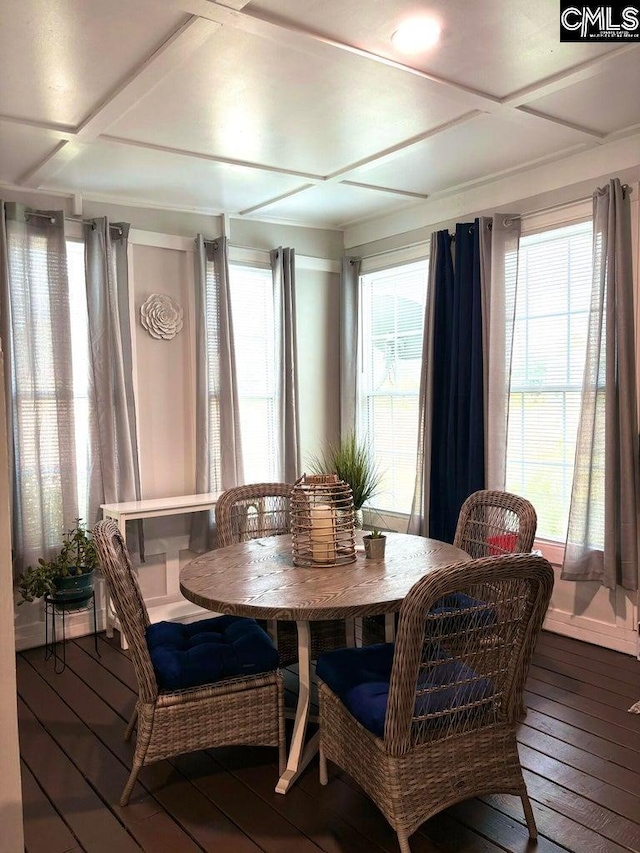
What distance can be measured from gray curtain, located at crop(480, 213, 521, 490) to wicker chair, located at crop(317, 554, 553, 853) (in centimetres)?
202

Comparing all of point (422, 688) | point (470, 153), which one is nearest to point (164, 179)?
point (470, 153)

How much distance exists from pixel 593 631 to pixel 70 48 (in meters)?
3.61

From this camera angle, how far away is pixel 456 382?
13.9ft

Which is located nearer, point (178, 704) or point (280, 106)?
point (178, 704)

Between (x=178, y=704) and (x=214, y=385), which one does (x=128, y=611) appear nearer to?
(x=178, y=704)

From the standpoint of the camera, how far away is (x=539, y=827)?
212 cm

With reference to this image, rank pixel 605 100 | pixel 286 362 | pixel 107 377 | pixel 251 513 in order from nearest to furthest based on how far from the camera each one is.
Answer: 1. pixel 605 100
2. pixel 251 513
3. pixel 107 377
4. pixel 286 362

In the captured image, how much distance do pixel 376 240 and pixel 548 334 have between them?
1.62 meters

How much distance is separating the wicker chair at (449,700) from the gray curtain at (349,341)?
10.4 feet

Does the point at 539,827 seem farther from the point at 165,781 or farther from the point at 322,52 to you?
the point at 322,52

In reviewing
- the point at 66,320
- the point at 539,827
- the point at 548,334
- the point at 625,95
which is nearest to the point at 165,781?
the point at 539,827

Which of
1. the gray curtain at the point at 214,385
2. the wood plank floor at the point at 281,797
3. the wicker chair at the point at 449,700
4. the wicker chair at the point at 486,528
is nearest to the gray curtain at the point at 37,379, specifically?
the gray curtain at the point at 214,385

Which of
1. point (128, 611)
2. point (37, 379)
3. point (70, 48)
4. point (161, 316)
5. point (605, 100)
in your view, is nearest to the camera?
point (128, 611)

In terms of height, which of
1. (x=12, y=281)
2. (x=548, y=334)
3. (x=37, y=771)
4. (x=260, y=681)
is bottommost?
(x=37, y=771)
